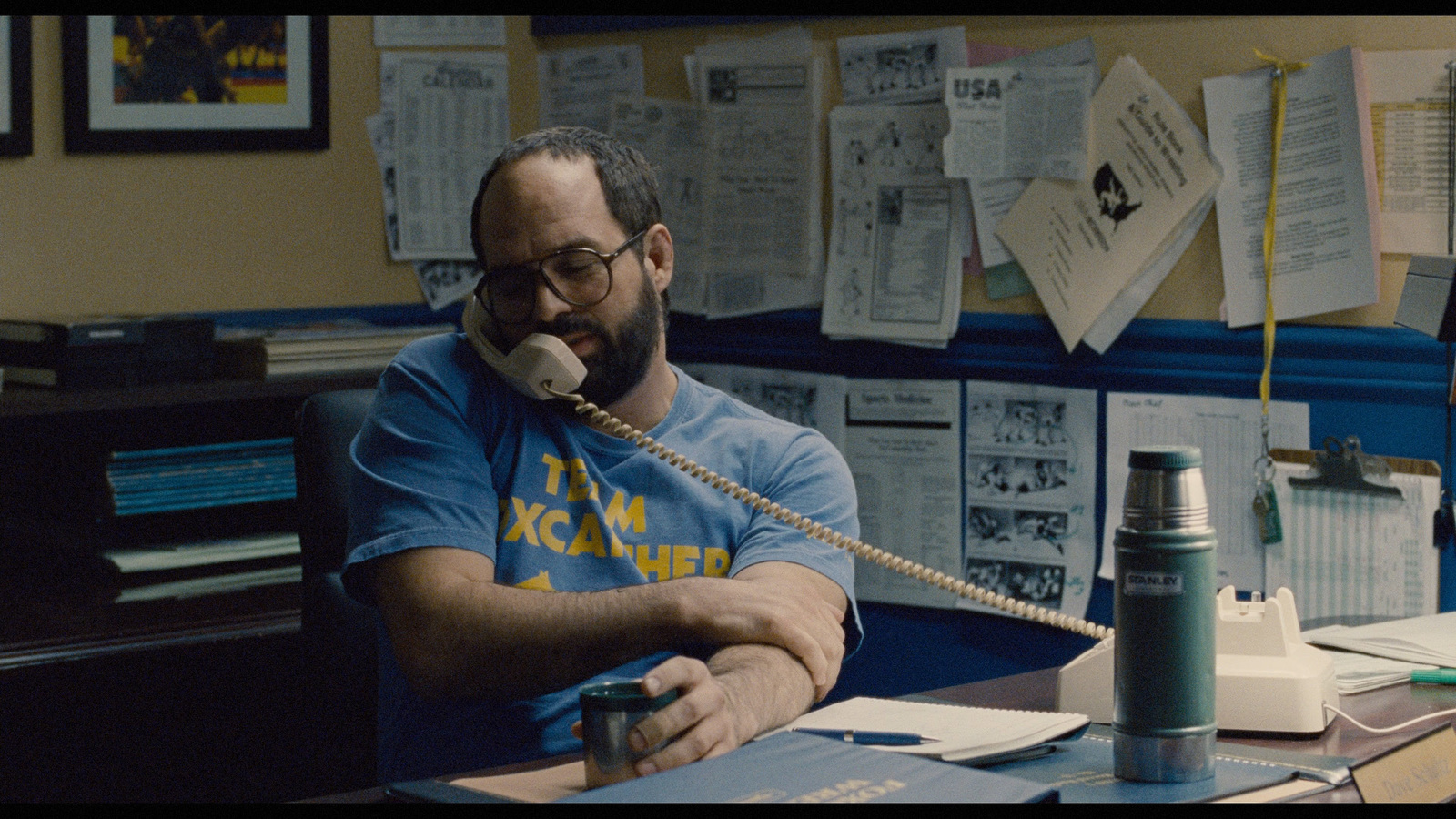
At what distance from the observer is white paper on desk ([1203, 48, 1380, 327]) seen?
2.01m

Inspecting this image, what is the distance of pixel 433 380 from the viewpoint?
1.65m

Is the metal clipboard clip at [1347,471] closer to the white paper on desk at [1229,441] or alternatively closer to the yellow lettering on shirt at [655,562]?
the white paper on desk at [1229,441]

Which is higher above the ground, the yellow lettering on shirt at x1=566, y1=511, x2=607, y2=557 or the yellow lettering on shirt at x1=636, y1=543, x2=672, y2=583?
the yellow lettering on shirt at x1=566, y1=511, x2=607, y2=557

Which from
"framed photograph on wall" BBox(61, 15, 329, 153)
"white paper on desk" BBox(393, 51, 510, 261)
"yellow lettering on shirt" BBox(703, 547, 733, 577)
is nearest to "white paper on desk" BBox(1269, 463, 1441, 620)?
"yellow lettering on shirt" BBox(703, 547, 733, 577)

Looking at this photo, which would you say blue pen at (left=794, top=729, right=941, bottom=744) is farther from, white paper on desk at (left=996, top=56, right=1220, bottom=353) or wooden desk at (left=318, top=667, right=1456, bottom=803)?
white paper on desk at (left=996, top=56, right=1220, bottom=353)

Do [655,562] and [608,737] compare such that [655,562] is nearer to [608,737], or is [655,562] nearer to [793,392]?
[608,737]

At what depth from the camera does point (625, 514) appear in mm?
1656

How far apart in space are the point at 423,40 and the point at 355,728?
4.09 ft

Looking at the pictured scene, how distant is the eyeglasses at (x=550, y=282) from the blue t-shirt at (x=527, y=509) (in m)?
0.06

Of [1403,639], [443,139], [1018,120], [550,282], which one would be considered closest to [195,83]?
[443,139]

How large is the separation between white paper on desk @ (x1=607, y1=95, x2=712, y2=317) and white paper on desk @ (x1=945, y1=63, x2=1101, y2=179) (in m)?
0.50

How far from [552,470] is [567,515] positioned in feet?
0.17

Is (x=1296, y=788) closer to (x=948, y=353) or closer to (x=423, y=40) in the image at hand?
(x=948, y=353)
